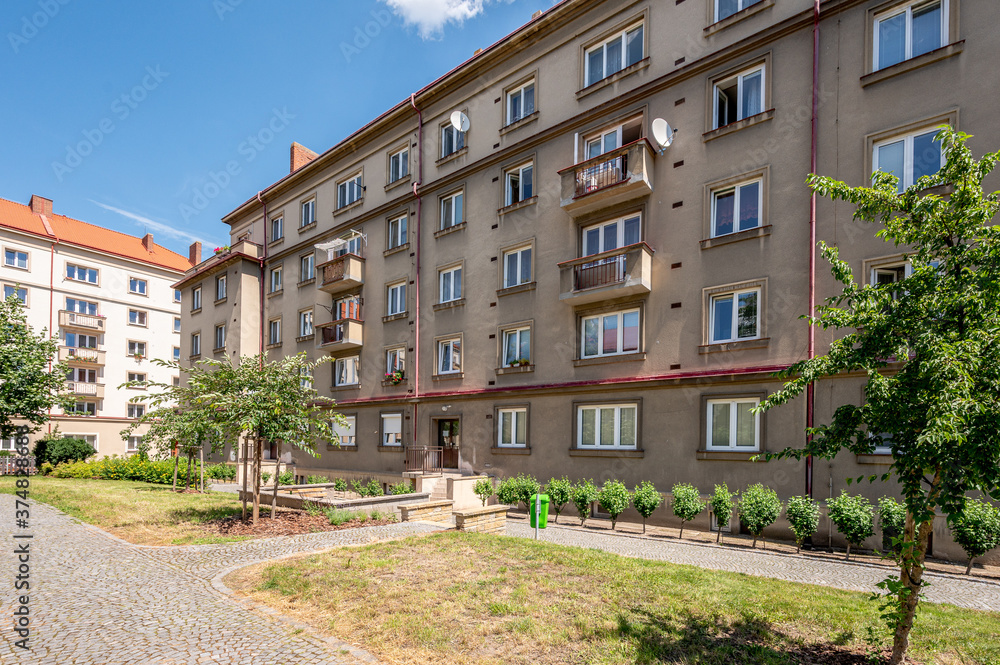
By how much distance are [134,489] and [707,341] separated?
71.9 feet

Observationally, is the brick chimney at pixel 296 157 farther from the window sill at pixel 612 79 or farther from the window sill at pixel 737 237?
the window sill at pixel 737 237

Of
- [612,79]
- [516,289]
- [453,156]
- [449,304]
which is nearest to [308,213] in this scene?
[453,156]

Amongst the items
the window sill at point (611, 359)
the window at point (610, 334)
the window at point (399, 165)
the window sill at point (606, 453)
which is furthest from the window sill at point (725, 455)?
the window at point (399, 165)

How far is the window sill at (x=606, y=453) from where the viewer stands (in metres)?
15.8

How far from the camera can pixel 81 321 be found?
41.8m

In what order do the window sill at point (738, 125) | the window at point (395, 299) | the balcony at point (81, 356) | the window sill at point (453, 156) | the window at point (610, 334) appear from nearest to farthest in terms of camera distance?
1. the window sill at point (738, 125)
2. the window at point (610, 334)
3. the window sill at point (453, 156)
4. the window at point (395, 299)
5. the balcony at point (81, 356)

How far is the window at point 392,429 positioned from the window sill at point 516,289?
6.97m

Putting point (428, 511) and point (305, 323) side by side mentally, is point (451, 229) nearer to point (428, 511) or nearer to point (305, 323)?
point (305, 323)

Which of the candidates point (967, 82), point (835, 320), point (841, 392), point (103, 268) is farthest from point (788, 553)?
point (103, 268)

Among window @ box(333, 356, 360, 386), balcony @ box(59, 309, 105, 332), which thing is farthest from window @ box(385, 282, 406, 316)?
balcony @ box(59, 309, 105, 332)

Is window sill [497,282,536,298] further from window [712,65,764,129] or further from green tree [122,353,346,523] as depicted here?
green tree [122,353,346,523]

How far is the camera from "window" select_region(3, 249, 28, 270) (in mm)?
38969

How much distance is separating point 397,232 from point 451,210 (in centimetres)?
331

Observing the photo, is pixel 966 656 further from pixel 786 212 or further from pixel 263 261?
pixel 263 261
